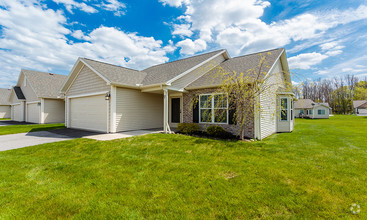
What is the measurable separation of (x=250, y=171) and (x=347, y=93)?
6519 centimetres

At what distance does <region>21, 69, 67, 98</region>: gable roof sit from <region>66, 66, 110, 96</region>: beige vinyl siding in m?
6.48

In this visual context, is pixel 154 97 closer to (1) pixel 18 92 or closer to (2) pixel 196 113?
(2) pixel 196 113

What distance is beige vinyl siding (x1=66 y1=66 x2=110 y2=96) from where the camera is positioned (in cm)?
1052

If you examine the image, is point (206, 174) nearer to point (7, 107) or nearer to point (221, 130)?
point (221, 130)

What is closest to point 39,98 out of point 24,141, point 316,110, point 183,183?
point 24,141

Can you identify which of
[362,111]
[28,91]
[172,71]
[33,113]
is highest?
[172,71]

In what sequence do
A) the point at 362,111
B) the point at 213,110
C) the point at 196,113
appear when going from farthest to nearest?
the point at 362,111, the point at 196,113, the point at 213,110

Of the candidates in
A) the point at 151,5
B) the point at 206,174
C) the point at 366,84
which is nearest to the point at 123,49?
the point at 151,5

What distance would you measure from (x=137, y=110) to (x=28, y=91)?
16891mm

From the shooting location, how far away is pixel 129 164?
473 centimetres

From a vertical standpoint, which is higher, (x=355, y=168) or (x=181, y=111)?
(x=181, y=111)

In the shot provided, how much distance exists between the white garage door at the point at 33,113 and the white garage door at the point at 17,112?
8.12ft

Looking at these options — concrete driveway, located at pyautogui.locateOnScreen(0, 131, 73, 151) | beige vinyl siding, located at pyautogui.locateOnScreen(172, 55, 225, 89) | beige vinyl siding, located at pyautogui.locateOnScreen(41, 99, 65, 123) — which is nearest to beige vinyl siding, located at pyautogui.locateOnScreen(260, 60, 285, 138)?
beige vinyl siding, located at pyautogui.locateOnScreen(172, 55, 225, 89)

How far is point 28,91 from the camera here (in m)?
18.7
